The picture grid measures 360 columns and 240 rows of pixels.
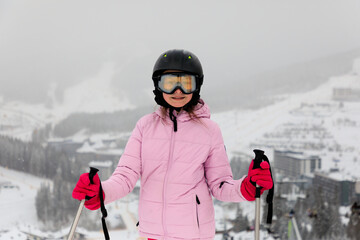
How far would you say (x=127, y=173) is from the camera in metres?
1.14

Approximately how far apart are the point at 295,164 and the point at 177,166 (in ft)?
50.2

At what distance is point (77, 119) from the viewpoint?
19.4m

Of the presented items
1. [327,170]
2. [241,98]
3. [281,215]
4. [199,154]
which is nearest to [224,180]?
[199,154]

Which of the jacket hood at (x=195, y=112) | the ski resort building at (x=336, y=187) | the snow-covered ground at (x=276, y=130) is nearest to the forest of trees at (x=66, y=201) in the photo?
the ski resort building at (x=336, y=187)

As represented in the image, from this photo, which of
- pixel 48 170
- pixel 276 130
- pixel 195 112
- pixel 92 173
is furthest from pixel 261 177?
pixel 276 130

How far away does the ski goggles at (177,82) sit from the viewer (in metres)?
1.21

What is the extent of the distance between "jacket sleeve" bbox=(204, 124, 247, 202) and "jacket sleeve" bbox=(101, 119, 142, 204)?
0.24 meters

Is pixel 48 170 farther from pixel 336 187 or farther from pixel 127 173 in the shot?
pixel 127 173

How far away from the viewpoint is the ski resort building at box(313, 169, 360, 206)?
12594 mm

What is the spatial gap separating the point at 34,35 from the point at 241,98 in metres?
14.6

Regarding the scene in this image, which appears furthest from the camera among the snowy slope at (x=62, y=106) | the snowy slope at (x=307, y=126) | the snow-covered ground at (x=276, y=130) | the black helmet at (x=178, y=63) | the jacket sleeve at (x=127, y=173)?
the snowy slope at (x=62, y=106)

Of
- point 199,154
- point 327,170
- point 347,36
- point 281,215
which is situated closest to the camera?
point 199,154

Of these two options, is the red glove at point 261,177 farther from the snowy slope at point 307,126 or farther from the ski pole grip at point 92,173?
the snowy slope at point 307,126

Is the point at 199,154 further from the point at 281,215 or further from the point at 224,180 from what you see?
the point at 281,215
